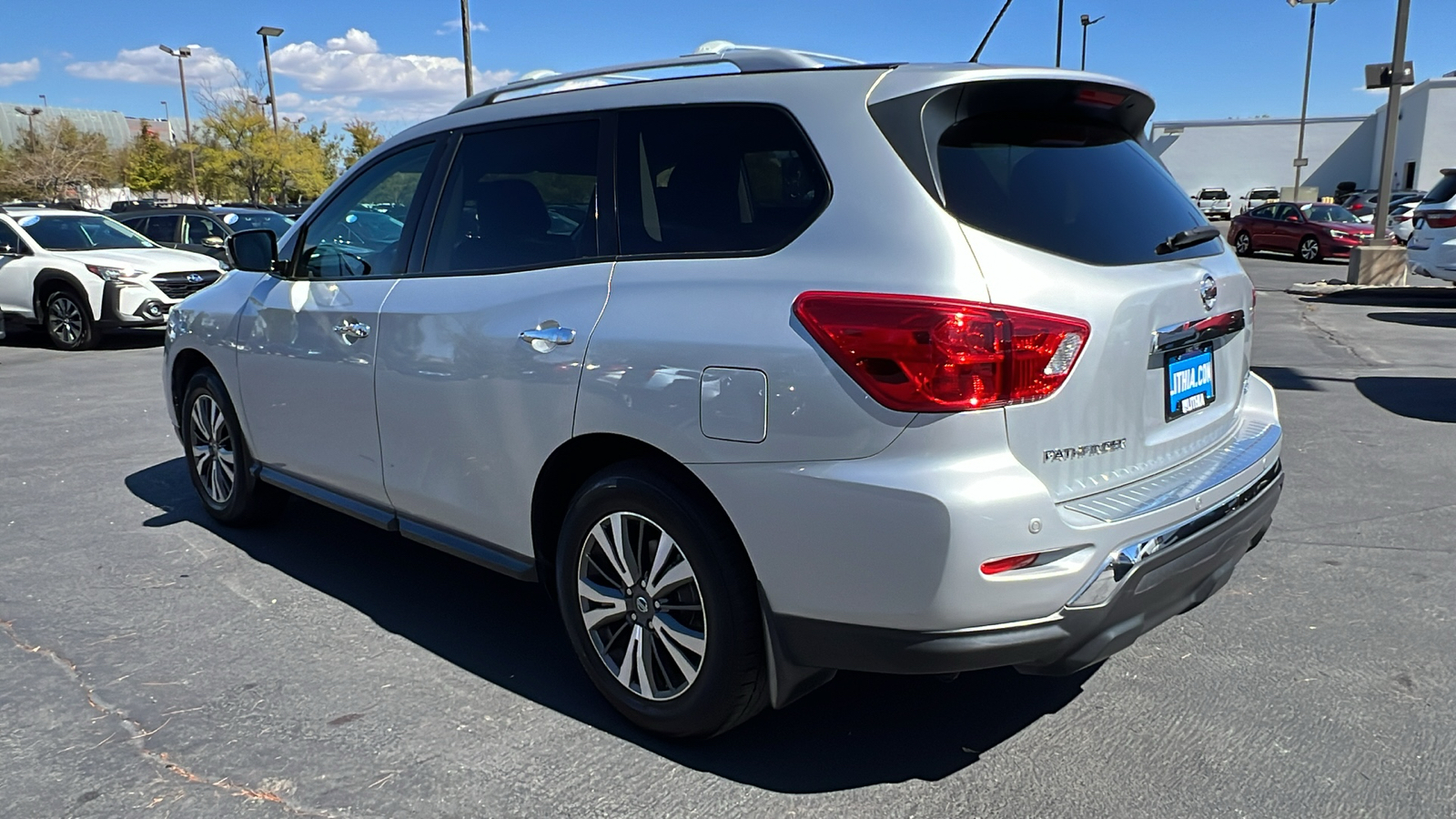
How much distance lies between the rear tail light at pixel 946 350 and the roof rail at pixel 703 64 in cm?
84

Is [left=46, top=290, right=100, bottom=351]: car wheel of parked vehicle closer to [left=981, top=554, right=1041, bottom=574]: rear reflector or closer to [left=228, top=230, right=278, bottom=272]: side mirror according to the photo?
[left=228, top=230, right=278, bottom=272]: side mirror

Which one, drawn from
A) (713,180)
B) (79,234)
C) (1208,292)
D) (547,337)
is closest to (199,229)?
(79,234)

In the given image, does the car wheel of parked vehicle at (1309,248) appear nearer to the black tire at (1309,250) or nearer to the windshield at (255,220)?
the black tire at (1309,250)

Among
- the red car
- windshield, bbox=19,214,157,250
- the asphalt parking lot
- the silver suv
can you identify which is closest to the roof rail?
the silver suv

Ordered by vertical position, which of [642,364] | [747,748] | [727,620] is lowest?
[747,748]

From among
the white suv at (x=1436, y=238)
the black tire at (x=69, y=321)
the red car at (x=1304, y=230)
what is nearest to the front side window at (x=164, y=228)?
the black tire at (x=69, y=321)

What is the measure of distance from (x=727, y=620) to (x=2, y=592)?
3.38m

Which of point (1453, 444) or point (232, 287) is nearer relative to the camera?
point (232, 287)

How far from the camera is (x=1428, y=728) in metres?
3.09

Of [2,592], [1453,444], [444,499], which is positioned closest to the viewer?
[444,499]

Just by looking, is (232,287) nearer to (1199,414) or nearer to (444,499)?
(444,499)

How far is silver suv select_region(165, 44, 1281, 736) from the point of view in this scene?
248 cm

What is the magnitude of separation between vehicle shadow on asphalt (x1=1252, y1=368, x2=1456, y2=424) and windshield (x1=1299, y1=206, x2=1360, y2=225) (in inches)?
724

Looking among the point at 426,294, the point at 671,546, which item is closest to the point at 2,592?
the point at 426,294
